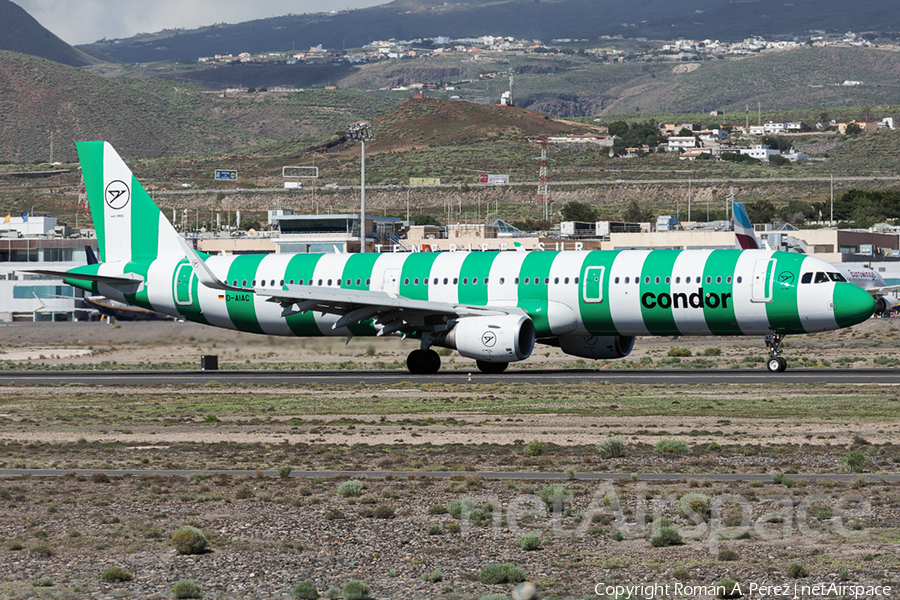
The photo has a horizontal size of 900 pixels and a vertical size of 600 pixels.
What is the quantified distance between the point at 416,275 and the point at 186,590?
3289cm

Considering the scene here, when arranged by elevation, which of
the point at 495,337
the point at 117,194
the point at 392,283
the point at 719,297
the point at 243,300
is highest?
the point at 117,194

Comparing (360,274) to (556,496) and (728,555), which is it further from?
(728,555)

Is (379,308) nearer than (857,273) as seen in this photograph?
Yes

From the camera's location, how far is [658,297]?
136 ft

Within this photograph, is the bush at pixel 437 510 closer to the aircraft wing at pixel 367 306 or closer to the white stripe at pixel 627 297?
the white stripe at pixel 627 297

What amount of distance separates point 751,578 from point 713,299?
92.2 feet

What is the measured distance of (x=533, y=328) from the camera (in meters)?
42.8

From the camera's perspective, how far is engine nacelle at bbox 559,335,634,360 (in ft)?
149

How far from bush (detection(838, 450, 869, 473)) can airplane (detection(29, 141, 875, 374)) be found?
1933 centimetres

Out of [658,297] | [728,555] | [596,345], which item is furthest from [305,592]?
[596,345]

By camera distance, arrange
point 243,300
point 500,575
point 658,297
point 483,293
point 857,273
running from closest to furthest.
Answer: point 500,575 → point 658,297 → point 483,293 → point 243,300 → point 857,273

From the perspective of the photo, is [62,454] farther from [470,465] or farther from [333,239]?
[333,239]

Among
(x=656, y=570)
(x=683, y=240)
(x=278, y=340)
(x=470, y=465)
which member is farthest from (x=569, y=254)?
(x=683, y=240)

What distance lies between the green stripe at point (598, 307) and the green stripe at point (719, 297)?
11.4 ft
